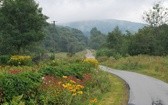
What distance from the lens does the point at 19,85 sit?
13695 mm

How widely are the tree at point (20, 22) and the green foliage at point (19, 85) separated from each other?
110 ft

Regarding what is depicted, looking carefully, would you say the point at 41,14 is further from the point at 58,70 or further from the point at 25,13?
the point at 58,70

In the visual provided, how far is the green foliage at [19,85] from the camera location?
13.1 metres

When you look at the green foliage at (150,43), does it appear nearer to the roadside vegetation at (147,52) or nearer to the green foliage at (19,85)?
the roadside vegetation at (147,52)

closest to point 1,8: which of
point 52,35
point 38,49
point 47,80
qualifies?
point 38,49

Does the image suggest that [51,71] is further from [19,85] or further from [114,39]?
[114,39]

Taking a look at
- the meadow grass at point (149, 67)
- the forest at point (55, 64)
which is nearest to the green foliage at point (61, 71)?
the forest at point (55, 64)

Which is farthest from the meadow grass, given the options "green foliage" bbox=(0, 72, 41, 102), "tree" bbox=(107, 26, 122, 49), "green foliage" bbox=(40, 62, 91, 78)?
"tree" bbox=(107, 26, 122, 49)

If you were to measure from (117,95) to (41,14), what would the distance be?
3063 centimetres

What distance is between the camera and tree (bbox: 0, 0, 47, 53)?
1905 inches

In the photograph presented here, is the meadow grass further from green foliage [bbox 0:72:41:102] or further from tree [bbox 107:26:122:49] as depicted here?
tree [bbox 107:26:122:49]

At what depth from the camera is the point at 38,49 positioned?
203ft

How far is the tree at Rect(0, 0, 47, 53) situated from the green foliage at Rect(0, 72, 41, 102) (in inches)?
1325

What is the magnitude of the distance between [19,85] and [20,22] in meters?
36.4
